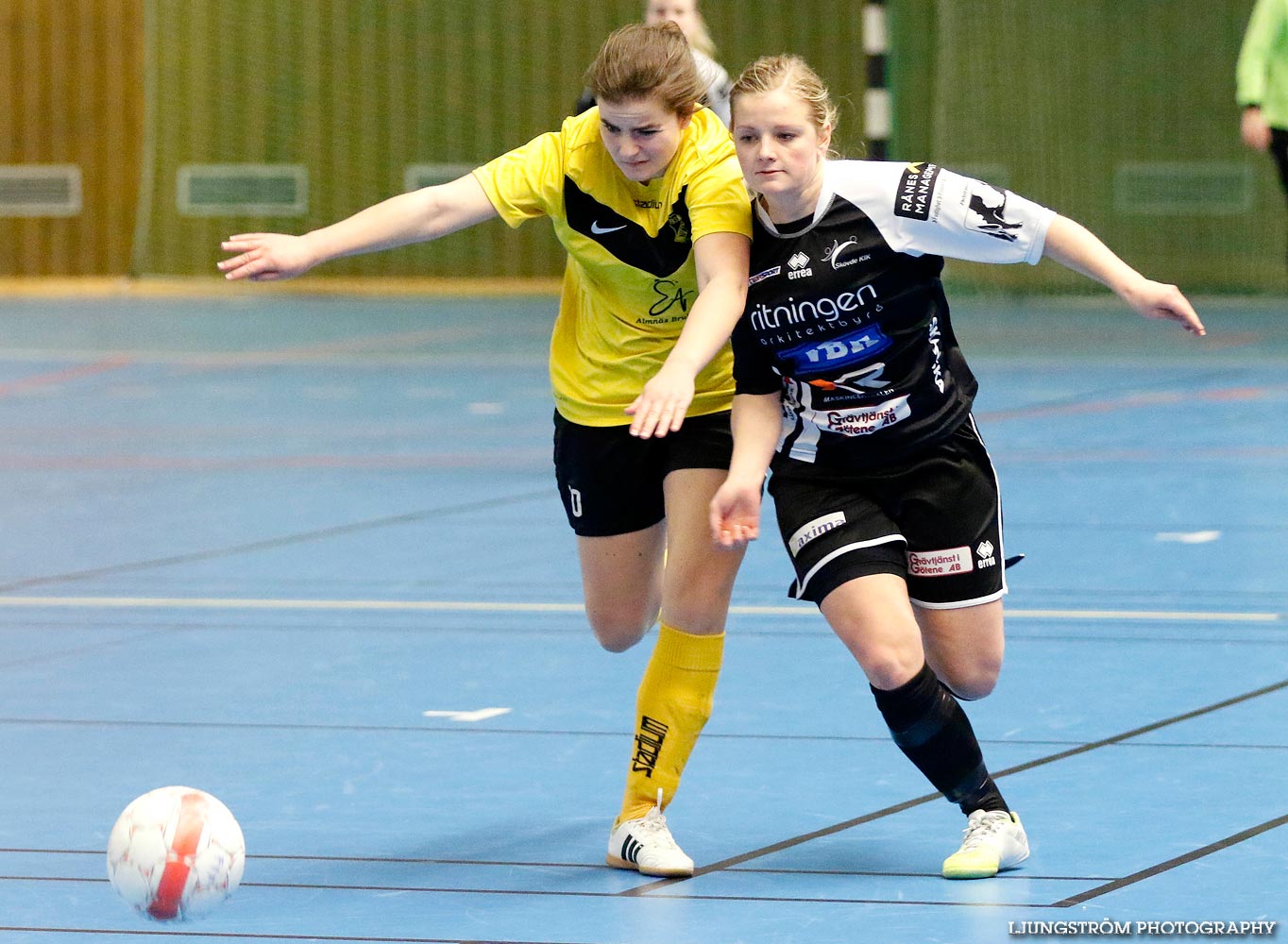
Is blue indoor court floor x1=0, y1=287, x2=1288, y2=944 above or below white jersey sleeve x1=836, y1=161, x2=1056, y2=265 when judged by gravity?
below

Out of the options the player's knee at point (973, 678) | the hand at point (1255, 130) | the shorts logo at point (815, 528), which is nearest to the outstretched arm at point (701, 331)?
the shorts logo at point (815, 528)

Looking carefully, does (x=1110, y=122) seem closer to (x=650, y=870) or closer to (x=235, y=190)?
(x=235, y=190)

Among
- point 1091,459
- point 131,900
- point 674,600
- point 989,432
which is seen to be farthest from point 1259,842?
point 989,432

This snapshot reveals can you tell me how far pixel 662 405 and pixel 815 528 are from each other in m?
0.52

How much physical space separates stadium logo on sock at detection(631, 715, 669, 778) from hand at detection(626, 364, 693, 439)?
27.7 inches

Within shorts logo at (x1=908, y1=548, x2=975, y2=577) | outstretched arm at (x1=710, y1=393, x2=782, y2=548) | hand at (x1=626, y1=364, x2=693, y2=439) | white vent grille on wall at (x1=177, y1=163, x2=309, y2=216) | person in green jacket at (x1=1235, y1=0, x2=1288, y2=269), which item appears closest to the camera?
hand at (x1=626, y1=364, x2=693, y2=439)

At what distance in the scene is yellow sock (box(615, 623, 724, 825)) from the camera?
3807 millimetres

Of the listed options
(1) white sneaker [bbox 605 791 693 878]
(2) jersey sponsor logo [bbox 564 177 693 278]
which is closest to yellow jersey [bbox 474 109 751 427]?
(2) jersey sponsor logo [bbox 564 177 693 278]

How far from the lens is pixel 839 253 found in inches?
145

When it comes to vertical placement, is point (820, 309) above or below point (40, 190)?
above

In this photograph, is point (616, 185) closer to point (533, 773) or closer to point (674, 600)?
point (674, 600)

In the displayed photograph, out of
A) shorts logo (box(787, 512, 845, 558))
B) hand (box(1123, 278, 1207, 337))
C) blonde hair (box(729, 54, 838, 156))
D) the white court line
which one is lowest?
the white court line

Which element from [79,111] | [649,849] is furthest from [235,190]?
[649,849]

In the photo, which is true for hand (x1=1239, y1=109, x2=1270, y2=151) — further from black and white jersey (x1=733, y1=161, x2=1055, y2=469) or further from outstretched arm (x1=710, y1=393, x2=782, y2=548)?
outstretched arm (x1=710, y1=393, x2=782, y2=548)
